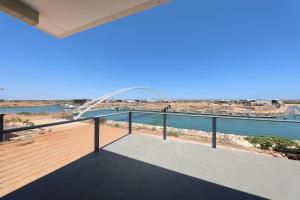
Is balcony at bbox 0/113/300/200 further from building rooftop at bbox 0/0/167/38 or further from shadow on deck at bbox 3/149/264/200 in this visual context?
building rooftop at bbox 0/0/167/38

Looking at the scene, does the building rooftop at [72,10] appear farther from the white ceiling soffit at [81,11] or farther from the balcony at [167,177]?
the balcony at [167,177]

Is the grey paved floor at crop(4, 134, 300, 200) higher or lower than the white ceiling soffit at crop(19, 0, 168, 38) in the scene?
lower

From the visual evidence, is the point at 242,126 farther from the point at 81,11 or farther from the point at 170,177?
the point at 81,11

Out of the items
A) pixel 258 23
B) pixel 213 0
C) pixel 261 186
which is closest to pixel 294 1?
pixel 213 0

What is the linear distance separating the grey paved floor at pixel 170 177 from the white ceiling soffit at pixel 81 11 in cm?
229

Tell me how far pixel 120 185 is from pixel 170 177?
668mm

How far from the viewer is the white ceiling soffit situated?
201 centimetres

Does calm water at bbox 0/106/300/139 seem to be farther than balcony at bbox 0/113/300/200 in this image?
Yes

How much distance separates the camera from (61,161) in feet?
9.37

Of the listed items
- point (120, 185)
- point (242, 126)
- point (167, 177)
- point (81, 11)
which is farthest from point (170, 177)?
point (242, 126)

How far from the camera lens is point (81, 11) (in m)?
2.23

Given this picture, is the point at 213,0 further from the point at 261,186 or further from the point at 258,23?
the point at 261,186

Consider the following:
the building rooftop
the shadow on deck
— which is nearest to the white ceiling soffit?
the building rooftop

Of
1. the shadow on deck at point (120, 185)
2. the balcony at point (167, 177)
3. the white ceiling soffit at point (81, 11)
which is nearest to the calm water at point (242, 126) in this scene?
the balcony at point (167, 177)
